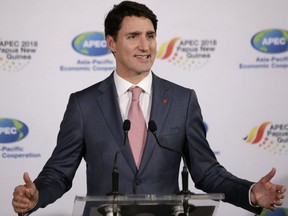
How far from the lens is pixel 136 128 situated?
10.7ft

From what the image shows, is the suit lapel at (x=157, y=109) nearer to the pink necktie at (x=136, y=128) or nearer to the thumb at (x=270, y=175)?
the pink necktie at (x=136, y=128)

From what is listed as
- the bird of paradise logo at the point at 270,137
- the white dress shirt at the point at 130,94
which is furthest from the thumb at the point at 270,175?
the bird of paradise logo at the point at 270,137

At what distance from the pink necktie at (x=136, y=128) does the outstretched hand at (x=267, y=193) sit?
2.28 feet

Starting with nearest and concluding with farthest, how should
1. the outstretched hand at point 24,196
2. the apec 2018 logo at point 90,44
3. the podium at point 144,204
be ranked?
the podium at point 144,204 < the outstretched hand at point 24,196 < the apec 2018 logo at point 90,44

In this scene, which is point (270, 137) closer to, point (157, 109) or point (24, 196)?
point (157, 109)

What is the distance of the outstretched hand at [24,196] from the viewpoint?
2.60 meters

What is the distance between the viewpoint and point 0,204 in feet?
15.9

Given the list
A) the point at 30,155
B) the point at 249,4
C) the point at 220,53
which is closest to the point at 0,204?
the point at 30,155

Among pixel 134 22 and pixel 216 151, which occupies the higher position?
pixel 134 22

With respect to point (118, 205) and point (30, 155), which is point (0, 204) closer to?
point (30, 155)

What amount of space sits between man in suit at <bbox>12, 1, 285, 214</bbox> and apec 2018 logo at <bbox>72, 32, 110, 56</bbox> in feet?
4.45

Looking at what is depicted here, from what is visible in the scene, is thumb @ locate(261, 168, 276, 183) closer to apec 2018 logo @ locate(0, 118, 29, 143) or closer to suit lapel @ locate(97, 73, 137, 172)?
suit lapel @ locate(97, 73, 137, 172)

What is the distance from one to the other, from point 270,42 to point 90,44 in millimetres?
1469

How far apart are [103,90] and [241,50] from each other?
6.07ft
